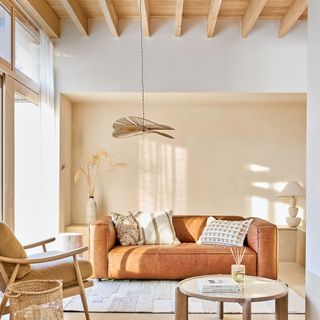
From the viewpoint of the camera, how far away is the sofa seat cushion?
517 centimetres

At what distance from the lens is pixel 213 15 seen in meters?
5.42

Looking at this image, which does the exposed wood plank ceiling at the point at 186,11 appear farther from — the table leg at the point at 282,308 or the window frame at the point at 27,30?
the table leg at the point at 282,308

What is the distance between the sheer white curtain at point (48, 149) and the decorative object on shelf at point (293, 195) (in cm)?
304

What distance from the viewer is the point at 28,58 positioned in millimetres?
5480

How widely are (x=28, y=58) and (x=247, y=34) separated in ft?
8.80

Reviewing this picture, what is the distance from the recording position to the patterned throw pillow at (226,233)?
5.36 metres

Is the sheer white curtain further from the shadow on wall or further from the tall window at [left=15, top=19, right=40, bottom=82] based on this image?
the shadow on wall

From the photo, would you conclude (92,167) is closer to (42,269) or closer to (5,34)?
(5,34)

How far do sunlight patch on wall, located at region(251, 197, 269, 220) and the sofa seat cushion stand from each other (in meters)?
1.72

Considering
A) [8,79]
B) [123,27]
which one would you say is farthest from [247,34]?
[8,79]

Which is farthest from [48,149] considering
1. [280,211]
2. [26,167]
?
[280,211]

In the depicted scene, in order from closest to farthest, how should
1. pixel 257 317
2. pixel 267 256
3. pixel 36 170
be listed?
pixel 257 317 → pixel 267 256 → pixel 36 170

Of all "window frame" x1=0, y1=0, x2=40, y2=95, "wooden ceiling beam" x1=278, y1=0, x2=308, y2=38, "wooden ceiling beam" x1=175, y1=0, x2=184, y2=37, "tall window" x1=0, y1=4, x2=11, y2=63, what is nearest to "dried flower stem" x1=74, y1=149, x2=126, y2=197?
"window frame" x1=0, y1=0, x2=40, y2=95

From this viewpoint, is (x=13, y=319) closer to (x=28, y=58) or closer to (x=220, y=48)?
(x=28, y=58)
